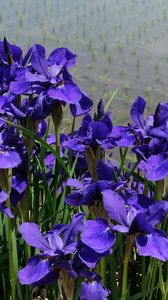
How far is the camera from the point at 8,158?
1.48 meters

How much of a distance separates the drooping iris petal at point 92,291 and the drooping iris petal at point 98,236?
111mm

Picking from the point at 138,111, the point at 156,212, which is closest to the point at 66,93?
the point at 138,111

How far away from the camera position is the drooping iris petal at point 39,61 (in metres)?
1.58

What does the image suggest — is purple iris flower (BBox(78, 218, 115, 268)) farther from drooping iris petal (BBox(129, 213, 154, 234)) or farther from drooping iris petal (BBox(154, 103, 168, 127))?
drooping iris petal (BBox(154, 103, 168, 127))

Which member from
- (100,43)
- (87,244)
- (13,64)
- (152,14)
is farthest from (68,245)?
(152,14)

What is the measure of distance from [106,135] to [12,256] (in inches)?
16.6

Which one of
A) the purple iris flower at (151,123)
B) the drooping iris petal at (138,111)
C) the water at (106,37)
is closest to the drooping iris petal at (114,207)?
the purple iris flower at (151,123)

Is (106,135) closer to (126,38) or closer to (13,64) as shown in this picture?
(13,64)

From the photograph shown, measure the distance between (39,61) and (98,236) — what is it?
62 centimetres

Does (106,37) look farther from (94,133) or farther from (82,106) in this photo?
(94,133)

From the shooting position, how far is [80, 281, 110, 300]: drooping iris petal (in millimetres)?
1223

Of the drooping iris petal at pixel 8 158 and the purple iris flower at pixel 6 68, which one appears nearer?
the drooping iris petal at pixel 8 158

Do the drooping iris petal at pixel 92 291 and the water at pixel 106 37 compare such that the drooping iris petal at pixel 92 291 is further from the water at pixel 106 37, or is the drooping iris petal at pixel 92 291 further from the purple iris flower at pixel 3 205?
the water at pixel 106 37

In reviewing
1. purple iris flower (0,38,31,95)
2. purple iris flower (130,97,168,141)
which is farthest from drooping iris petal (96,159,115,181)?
purple iris flower (0,38,31,95)
